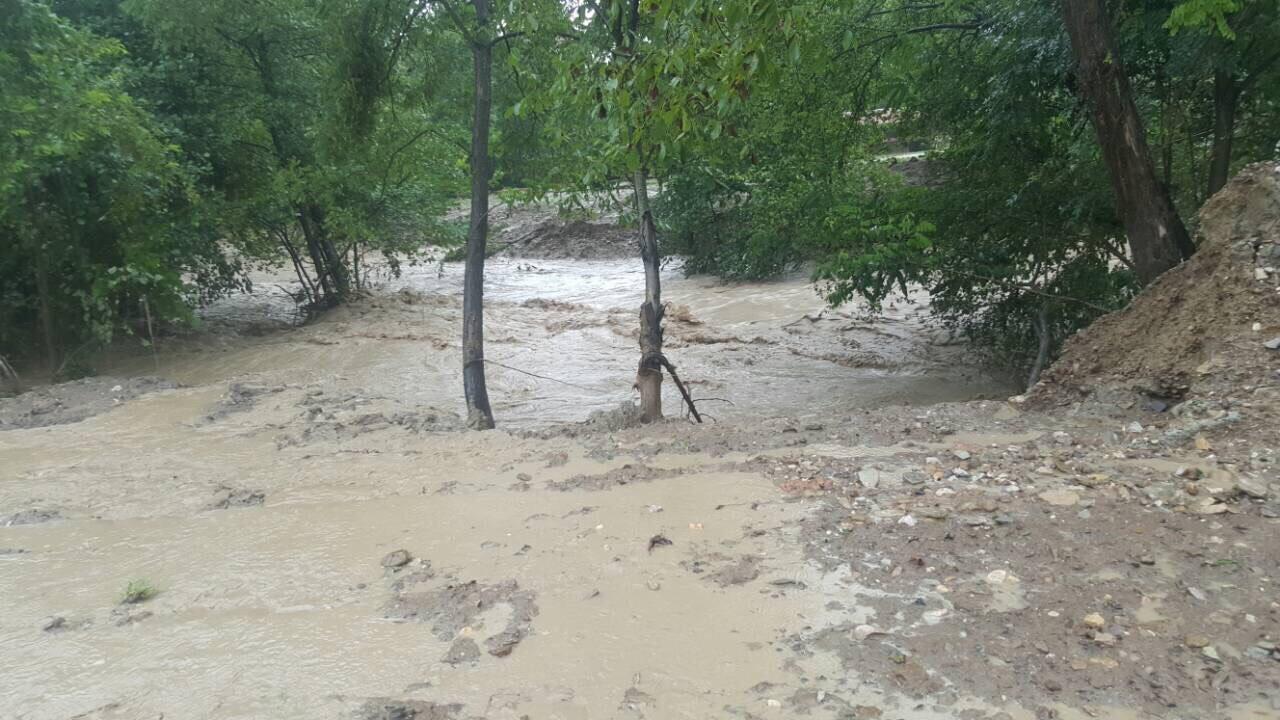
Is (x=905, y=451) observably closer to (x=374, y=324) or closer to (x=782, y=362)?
(x=782, y=362)

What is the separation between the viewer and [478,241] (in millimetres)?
8344

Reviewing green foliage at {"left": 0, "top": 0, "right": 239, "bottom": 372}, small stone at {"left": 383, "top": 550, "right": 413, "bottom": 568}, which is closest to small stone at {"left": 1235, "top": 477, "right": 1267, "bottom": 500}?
small stone at {"left": 383, "top": 550, "right": 413, "bottom": 568}

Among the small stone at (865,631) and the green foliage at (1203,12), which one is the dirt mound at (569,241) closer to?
the green foliage at (1203,12)

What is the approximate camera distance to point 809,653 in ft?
10.3

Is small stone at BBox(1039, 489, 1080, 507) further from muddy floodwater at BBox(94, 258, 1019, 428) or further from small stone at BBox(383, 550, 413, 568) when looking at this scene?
muddy floodwater at BBox(94, 258, 1019, 428)

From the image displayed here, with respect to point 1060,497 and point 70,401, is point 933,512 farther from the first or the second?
point 70,401

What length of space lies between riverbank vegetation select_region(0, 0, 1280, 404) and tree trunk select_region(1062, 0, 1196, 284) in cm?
2

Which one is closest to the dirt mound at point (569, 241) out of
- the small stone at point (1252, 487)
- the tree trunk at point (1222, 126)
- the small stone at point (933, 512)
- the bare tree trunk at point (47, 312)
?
the bare tree trunk at point (47, 312)

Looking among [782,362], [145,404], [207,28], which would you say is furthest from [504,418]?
[207,28]

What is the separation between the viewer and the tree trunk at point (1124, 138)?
254 inches

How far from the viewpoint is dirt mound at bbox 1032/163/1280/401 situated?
5121 mm

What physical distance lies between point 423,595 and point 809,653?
5.99 ft

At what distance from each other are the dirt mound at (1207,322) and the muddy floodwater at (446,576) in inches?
47.0

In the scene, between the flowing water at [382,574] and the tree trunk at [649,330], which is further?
the tree trunk at [649,330]
